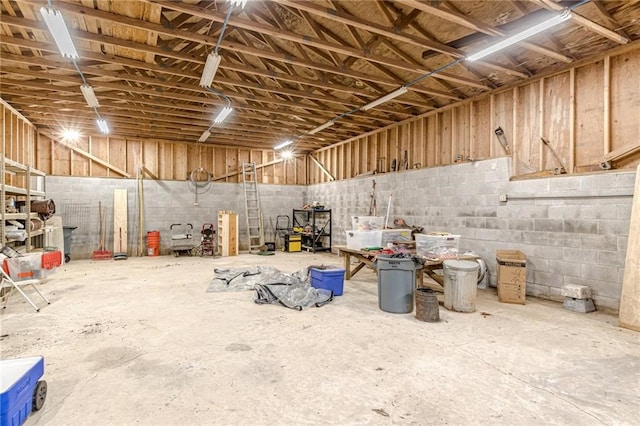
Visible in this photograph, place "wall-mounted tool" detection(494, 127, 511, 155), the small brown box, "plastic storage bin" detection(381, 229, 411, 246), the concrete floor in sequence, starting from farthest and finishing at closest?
"plastic storage bin" detection(381, 229, 411, 246)
"wall-mounted tool" detection(494, 127, 511, 155)
the small brown box
the concrete floor

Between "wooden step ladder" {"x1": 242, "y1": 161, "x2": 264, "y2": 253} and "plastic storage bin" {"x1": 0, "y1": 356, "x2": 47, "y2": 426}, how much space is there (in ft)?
27.4

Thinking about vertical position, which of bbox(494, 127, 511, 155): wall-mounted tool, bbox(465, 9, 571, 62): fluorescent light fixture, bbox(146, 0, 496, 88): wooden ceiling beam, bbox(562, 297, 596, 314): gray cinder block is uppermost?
bbox(146, 0, 496, 88): wooden ceiling beam

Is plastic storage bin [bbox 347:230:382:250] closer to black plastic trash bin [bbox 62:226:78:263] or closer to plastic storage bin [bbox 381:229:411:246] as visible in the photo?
plastic storage bin [bbox 381:229:411:246]

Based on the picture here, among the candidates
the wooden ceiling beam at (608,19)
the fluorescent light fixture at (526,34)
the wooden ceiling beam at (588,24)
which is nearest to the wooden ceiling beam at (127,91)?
the fluorescent light fixture at (526,34)

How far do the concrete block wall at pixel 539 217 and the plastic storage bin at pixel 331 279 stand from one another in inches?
104

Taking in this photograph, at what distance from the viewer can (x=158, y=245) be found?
9.21 meters

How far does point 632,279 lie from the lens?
11.6 ft

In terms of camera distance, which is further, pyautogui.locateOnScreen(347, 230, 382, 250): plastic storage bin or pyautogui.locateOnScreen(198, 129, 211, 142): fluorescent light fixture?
pyautogui.locateOnScreen(198, 129, 211, 142): fluorescent light fixture

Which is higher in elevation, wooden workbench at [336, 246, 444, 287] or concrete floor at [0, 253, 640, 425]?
wooden workbench at [336, 246, 444, 287]

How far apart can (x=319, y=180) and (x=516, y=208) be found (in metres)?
6.79

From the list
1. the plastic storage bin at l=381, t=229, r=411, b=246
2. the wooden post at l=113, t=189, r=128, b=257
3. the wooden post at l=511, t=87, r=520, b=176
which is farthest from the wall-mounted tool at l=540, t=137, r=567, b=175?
the wooden post at l=113, t=189, r=128, b=257

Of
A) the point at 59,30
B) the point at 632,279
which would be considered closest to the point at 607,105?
the point at 632,279

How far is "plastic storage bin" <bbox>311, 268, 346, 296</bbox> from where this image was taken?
15.7 feet

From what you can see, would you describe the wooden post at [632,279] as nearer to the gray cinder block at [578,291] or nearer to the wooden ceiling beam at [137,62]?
the gray cinder block at [578,291]
